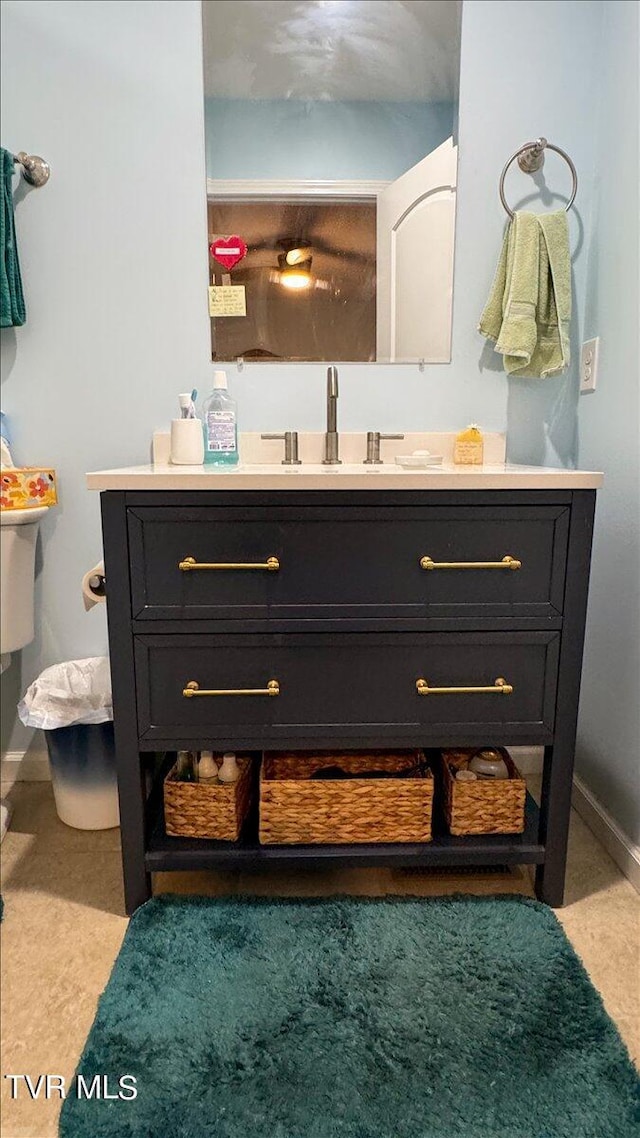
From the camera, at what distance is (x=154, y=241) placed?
1531 mm

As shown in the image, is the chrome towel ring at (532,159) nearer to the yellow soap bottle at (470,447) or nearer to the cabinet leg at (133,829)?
the yellow soap bottle at (470,447)

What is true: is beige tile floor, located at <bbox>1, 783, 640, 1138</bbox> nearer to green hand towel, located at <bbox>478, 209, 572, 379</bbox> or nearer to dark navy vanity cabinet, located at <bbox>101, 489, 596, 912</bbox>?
dark navy vanity cabinet, located at <bbox>101, 489, 596, 912</bbox>

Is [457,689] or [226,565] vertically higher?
[226,565]

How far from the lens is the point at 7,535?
143 centimetres

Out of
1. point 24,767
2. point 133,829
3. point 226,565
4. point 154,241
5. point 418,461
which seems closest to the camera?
point 226,565

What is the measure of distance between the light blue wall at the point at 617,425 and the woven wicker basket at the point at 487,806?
0.98 feet

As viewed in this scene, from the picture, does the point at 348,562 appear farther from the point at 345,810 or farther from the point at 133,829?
the point at 133,829

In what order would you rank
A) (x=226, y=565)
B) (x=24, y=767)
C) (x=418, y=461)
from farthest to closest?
(x=24, y=767), (x=418, y=461), (x=226, y=565)

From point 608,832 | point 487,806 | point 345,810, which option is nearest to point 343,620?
point 345,810

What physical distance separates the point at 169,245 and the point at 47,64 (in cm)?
48

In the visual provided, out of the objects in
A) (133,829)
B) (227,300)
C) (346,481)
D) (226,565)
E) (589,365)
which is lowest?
(133,829)

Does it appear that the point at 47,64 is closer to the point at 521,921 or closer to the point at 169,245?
the point at 169,245

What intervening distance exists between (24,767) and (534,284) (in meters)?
1.84

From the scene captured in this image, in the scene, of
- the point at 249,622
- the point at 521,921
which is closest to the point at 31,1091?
the point at 249,622
